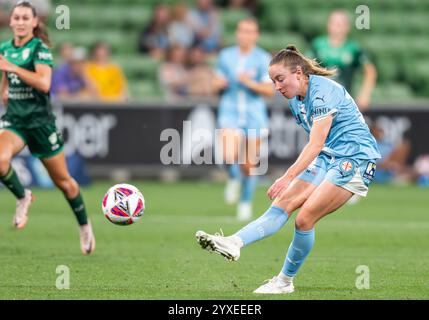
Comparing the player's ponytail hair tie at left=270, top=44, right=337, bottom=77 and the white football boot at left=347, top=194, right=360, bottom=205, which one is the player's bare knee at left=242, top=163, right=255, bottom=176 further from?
the player's ponytail hair tie at left=270, top=44, right=337, bottom=77

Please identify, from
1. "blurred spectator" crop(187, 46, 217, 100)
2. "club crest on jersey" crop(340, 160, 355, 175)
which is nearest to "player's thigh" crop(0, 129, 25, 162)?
"club crest on jersey" crop(340, 160, 355, 175)

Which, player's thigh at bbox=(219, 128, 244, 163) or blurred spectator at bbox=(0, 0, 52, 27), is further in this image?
blurred spectator at bbox=(0, 0, 52, 27)

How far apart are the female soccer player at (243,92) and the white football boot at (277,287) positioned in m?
6.18

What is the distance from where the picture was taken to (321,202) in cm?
846

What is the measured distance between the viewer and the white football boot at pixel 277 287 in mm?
8578

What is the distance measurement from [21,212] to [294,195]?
358 centimetres

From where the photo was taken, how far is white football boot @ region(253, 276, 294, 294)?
858 cm

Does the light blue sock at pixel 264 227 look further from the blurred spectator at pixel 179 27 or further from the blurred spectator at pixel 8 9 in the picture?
the blurred spectator at pixel 8 9

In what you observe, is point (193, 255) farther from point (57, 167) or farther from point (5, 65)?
point (5, 65)

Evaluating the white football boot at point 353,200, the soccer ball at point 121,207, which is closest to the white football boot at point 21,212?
the soccer ball at point 121,207

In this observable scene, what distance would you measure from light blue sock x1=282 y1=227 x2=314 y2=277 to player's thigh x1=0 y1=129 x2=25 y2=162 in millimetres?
3452

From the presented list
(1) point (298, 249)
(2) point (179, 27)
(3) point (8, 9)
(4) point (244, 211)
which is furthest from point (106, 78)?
(1) point (298, 249)
